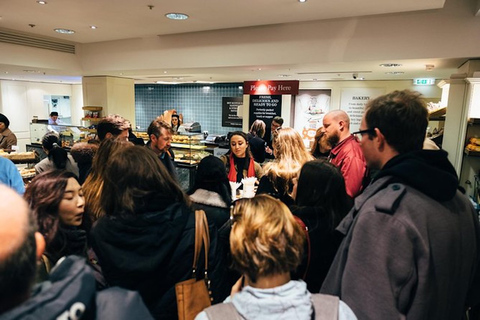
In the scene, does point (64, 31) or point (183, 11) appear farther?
point (64, 31)

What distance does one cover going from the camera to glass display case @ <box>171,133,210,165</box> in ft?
15.7

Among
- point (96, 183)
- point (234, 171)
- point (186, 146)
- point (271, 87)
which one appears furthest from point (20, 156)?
point (271, 87)

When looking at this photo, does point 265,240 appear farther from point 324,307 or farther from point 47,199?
point 47,199

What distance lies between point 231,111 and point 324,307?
29.9ft

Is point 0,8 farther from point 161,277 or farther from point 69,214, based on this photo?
point 161,277

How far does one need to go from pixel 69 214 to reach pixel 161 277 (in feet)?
1.89

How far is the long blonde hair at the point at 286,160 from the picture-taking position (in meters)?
2.57

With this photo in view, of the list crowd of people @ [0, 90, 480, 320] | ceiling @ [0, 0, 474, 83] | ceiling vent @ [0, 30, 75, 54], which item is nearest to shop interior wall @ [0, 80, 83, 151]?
ceiling vent @ [0, 30, 75, 54]

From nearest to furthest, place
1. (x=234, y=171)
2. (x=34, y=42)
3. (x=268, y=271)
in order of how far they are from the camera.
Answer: (x=268, y=271)
(x=234, y=171)
(x=34, y=42)

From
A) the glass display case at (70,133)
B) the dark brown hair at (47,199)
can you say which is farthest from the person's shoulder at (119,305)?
the glass display case at (70,133)

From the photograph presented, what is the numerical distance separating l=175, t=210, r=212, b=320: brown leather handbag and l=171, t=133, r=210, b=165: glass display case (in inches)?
136

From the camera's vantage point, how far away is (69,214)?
59.5 inches

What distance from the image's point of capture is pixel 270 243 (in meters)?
0.92

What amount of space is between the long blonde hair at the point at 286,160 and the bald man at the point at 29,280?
194cm
